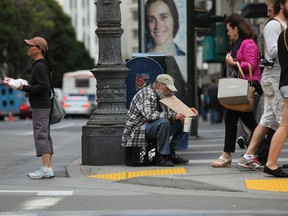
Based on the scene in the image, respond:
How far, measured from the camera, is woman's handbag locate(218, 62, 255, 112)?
10.4m

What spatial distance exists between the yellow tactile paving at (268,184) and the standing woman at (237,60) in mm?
1246

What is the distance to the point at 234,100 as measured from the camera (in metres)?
10.5

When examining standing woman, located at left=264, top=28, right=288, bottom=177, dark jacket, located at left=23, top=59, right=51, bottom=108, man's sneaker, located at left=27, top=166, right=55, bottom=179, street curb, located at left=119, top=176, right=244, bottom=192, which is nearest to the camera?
street curb, located at left=119, top=176, right=244, bottom=192

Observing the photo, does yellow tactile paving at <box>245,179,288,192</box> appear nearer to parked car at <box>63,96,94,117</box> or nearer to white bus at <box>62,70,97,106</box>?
parked car at <box>63,96,94,117</box>

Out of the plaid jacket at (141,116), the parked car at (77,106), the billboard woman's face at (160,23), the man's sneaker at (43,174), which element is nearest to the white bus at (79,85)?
the parked car at (77,106)

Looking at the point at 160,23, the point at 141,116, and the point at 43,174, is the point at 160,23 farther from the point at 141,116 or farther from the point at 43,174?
the point at 43,174

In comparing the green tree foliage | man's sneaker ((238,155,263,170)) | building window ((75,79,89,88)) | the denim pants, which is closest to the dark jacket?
the denim pants

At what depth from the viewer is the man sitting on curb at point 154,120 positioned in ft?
36.7

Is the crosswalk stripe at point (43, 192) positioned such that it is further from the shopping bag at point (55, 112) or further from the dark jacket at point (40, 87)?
the shopping bag at point (55, 112)

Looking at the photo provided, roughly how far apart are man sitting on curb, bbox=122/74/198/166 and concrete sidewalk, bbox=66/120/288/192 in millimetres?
278

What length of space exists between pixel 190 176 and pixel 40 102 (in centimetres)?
214

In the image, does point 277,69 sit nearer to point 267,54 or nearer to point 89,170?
point 267,54

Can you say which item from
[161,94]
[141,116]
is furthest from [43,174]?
[161,94]

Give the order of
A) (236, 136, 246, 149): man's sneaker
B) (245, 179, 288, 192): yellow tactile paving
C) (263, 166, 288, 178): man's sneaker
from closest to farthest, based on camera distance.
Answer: (245, 179, 288, 192): yellow tactile paving < (263, 166, 288, 178): man's sneaker < (236, 136, 246, 149): man's sneaker
